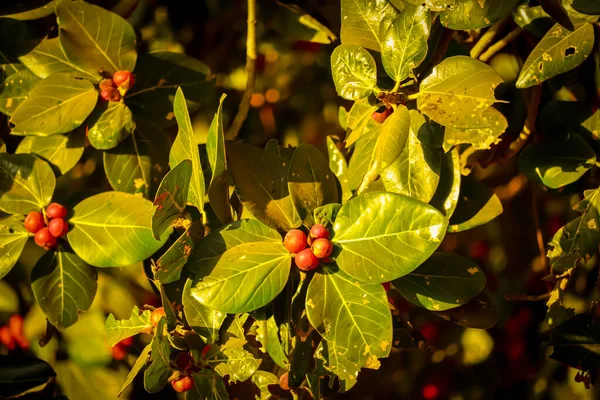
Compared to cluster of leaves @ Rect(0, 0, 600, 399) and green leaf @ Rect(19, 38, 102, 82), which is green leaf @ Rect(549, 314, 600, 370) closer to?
cluster of leaves @ Rect(0, 0, 600, 399)

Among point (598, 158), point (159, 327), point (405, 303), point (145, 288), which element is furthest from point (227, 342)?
point (598, 158)

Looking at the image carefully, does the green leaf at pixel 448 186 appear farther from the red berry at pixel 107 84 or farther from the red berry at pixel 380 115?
the red berry at pixel 107 84

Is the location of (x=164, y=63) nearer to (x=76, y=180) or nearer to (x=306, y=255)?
(x=76, y=180)

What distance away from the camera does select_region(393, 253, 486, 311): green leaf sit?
609 mm

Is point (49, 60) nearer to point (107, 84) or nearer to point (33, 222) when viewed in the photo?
point (107, 84)

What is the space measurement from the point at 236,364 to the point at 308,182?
0.64ft

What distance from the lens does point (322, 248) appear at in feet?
1.81

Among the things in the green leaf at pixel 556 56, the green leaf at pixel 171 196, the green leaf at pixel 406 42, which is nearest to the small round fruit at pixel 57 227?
the green leaf at pixel 171 196

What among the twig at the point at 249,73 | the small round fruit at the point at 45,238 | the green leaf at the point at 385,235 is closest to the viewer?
the green leaf at the point at 385,235

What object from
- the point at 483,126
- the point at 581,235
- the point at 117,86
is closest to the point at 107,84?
the point at 117,86

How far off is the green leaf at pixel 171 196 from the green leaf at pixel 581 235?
396 millimetres

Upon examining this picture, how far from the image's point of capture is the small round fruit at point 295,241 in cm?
56

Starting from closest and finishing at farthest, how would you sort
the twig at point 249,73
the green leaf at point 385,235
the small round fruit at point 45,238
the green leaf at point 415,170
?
the green leaf at point 385,235, the green leaf at point 415,170, the small round fruit at point 45,238, the twig at point 249,73

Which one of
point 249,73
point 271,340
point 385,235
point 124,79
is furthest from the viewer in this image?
point 249,73
